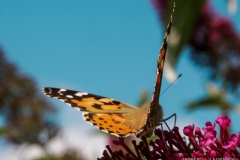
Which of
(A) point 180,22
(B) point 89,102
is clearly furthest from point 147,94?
(B) point 89,102

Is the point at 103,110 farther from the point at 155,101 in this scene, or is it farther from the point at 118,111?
the point at 155,101

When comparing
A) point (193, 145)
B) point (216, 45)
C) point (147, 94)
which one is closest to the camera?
point (193, 145)

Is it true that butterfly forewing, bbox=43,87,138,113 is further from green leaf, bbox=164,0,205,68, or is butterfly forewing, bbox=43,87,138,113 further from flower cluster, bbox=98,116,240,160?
green leaf, bbox=164,0,205,68

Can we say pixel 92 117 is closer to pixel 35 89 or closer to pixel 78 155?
pixel 78 155

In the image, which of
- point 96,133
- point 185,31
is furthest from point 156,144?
point 96,133

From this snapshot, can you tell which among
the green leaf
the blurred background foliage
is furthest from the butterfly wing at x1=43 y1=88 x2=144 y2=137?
the blurred background foliage
